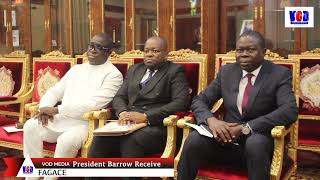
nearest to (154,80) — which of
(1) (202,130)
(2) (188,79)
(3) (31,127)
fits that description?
(2) (188,79)

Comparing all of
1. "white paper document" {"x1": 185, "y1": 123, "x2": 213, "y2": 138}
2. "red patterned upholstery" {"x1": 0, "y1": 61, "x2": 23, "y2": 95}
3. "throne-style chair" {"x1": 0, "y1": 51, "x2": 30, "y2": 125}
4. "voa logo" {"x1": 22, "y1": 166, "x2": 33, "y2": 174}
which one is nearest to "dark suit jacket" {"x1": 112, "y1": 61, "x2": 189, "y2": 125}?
"white paper document" {"x1": 185, "y1": 123, "x2": 213, "y2": 138}

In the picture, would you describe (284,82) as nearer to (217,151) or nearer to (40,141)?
(217,151)

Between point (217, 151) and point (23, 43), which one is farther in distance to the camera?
point (23, 43)

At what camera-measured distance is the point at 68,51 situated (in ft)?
16.1

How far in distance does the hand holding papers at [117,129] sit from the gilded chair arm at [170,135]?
192mm

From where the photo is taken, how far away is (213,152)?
245 centimetres

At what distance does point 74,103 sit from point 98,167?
695mm

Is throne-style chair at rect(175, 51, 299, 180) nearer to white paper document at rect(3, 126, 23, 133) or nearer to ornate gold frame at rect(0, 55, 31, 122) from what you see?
white paper document at rect(3, 126, 23, 133)

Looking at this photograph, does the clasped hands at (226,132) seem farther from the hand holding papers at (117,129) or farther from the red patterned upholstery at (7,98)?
the red patterned upholstery at (7,98)

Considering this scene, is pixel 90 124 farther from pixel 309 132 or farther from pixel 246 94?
pixel 309 132

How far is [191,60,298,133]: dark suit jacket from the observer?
2.38m

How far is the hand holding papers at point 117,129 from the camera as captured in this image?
2.66 meters

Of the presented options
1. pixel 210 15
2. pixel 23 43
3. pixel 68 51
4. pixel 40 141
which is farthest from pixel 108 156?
pixel 23 43

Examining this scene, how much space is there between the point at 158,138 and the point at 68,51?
2.49m
